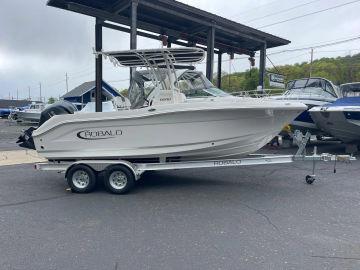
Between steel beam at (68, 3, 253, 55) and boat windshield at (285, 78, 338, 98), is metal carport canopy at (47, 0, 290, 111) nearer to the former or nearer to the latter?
steel beam at (68, 3, 253, 55)

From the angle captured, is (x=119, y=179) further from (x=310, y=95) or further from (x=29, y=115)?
(x=29, y=115)

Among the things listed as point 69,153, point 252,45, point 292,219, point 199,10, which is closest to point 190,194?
point 292,219

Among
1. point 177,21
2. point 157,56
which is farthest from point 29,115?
point 157,56

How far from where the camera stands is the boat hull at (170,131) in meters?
6.25

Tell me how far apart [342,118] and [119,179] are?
7369mm

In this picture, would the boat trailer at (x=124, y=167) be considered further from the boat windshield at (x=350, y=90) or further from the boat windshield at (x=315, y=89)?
the boat windshield at (x=350, y=90)

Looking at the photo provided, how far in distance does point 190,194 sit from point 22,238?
3.02m

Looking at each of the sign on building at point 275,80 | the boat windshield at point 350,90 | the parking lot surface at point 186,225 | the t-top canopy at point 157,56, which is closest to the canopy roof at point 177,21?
the sign on building at point 275,80

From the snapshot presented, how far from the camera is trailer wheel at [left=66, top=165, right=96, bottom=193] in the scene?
6.60 m

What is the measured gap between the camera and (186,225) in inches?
188

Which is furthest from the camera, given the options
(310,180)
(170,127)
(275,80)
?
(275,80)

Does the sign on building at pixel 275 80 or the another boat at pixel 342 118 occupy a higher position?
the sign on building at pixel 275 80

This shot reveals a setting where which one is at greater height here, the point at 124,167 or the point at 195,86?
the point at 195,86

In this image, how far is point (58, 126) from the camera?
22.1 ft
